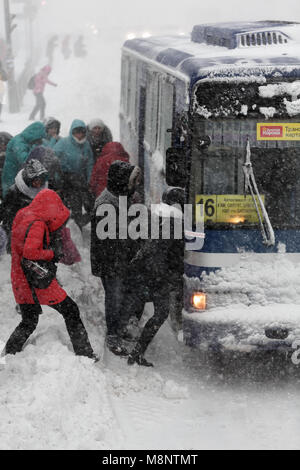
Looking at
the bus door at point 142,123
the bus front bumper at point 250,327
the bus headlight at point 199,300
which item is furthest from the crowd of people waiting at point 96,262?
the bus door at point 142,123

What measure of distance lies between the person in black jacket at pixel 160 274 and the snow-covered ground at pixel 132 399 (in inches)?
16.6

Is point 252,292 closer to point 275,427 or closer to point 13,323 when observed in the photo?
point 275,427

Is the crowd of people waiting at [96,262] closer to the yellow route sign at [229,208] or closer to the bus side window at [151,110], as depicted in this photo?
the yellow route sign at [229,208]

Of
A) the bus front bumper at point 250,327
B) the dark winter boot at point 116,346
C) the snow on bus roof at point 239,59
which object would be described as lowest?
the dark winter boot at point 116,346

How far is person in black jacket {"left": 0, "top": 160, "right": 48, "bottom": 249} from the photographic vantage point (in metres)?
8.12

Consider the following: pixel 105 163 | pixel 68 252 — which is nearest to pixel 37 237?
pixel 68 252

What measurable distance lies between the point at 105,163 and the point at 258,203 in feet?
14.3

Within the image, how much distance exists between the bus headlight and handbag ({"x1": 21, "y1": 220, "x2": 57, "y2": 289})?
3.98 ft

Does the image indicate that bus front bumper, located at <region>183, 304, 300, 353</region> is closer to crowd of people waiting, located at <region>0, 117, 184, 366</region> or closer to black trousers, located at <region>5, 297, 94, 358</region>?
crowd of people waiting, located at <region>0, 117, 184, 366</region>

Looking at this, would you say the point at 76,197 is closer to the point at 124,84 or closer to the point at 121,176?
the point at 124,84

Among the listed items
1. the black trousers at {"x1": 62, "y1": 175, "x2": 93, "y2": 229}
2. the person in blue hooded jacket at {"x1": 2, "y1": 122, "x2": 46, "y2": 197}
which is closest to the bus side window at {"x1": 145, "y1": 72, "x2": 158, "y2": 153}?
the person in blue hooded jacket at {"x1": 2, "y1": 122, "x2": 46, "y2": 197}

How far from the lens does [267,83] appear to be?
22.1ft

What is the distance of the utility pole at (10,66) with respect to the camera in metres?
27.3

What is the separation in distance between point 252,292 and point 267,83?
173cm
